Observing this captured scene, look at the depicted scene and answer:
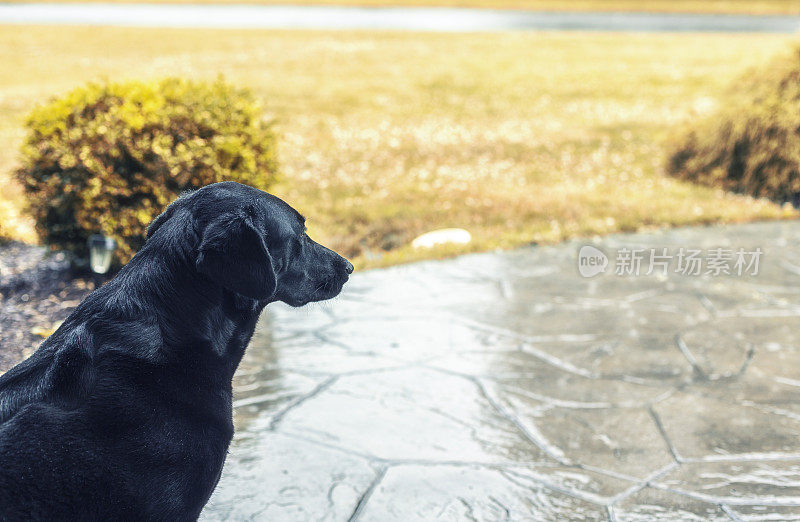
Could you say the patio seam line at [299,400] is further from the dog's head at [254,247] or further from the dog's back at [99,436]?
the dog's back at [99,436]

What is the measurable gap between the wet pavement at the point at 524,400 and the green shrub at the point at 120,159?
123cm

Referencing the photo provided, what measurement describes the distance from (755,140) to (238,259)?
29.0 feet

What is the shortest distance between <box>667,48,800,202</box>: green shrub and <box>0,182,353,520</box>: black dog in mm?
Result: 8307

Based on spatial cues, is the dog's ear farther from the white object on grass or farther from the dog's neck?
the white object on grass

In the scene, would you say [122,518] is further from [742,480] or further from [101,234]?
[101,234]

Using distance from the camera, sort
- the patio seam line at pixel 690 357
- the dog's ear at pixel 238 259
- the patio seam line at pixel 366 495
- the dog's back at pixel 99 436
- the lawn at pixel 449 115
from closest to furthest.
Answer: the dog's back at pixel 99 436 → the dog's ear at pixel 238 259 → the patio seam line at pixel 366 495 → the patio seam line at pixel 690 357 → the lawn at pixel 449 115

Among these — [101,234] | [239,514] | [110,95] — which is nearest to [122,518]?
[239,514]

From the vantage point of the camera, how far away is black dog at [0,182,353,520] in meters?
2.29

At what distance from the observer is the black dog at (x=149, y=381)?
2.29 meters

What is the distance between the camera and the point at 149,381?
8.15ft

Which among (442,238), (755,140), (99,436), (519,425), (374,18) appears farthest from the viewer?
(374,18)

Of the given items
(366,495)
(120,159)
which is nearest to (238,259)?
(366,495)

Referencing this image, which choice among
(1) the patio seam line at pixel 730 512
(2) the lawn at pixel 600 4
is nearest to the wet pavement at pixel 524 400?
(1) the patio seam line at pixel 730 512

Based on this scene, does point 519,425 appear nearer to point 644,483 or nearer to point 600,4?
point 644,483
